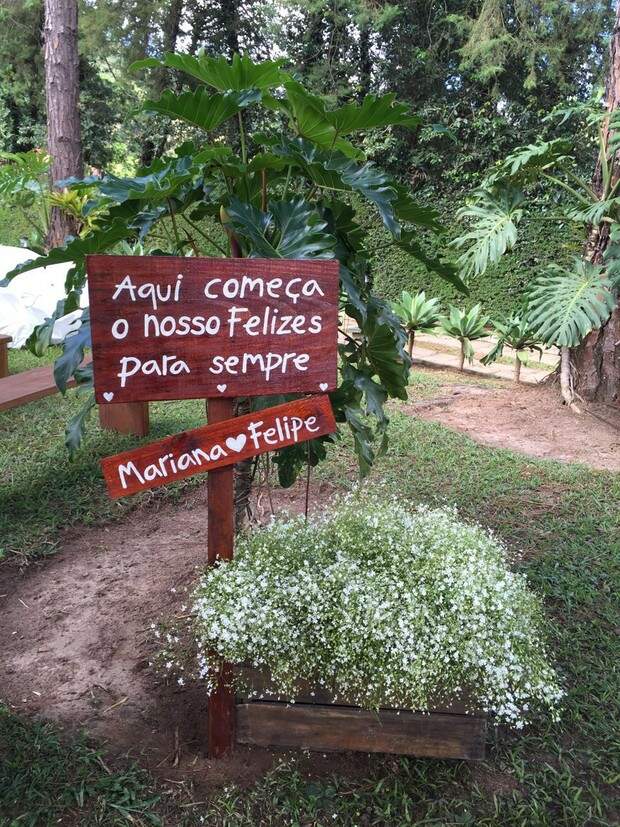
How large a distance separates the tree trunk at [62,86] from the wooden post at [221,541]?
6.56m

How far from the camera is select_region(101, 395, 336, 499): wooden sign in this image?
141 centimetres

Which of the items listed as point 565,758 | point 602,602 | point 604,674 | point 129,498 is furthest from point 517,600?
point 129,498

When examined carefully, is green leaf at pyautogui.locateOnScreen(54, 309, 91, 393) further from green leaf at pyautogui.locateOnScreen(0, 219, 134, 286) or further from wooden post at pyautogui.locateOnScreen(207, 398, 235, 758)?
wooden post at pyautogui.locateOnScreen(207, 398, 235, 758)

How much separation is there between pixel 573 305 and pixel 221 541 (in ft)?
10.8

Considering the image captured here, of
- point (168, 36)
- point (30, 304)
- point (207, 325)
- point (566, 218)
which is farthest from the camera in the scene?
point (168, 36)

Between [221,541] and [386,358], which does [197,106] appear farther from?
[221,541]

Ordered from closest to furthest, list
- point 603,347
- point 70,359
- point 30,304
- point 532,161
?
point 70,359 < point 532,161 < point 603,347 < point 30,304

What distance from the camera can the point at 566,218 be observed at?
4543 mm

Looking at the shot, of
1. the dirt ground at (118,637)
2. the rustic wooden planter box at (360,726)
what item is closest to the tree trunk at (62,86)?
the dirt ground at (118,637)

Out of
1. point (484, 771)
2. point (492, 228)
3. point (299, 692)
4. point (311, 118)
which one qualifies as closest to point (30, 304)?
point (492, 228)

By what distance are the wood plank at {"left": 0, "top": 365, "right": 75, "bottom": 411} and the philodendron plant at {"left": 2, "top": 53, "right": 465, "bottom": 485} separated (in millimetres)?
1463

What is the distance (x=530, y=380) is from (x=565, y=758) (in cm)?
502

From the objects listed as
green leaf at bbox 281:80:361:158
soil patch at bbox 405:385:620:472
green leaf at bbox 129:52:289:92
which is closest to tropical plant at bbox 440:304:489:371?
soil patch at bbox 405:385:620:472

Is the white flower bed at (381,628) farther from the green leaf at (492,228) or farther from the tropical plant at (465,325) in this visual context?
the tropical plant at (465,325)
